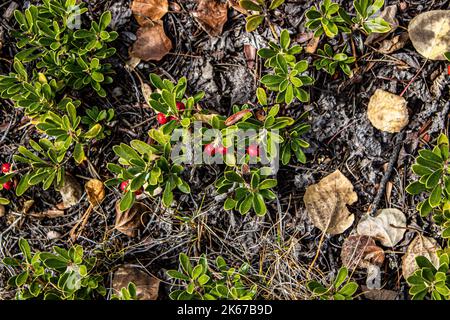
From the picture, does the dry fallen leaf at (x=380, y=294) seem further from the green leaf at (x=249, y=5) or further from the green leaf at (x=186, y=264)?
the green leaf at (x=249, y=5)

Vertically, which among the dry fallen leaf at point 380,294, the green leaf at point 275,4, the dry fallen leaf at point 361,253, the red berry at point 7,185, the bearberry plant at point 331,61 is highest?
the green leaf at point 275,4

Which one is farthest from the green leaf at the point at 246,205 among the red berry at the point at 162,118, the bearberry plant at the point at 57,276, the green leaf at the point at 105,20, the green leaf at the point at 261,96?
the green leaf at the point at 105,20

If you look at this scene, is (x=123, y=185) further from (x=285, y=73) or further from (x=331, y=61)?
(x=331, y=61)

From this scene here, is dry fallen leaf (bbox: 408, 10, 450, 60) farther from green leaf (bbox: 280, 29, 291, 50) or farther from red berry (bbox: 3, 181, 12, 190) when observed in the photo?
red berry (bbox: 3, 181, 12, 190)

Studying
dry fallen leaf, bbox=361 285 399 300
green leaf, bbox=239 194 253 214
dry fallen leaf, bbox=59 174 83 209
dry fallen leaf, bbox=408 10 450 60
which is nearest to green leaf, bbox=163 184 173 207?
green leaf, bbox=239 194 253 214

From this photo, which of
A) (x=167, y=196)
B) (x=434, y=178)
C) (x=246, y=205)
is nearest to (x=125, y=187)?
(x=167, y=196)

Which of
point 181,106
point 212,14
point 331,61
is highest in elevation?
point 212,14
